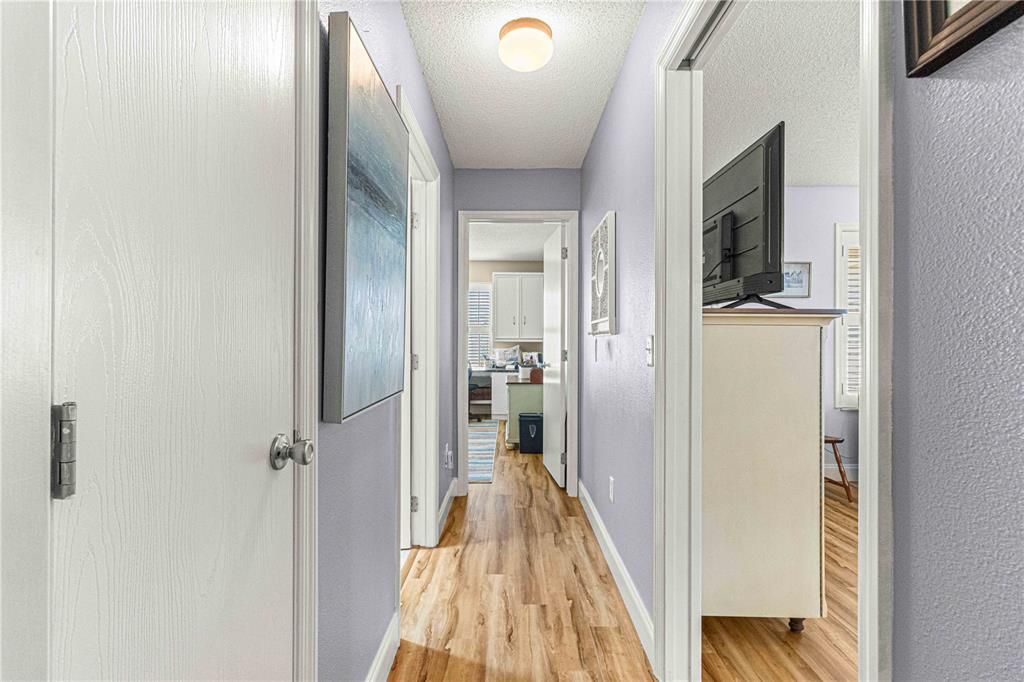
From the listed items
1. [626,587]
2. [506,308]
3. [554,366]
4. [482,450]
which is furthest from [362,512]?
[506,308]

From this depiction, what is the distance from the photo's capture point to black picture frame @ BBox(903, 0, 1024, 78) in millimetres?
513

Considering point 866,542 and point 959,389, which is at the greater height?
point 959,389

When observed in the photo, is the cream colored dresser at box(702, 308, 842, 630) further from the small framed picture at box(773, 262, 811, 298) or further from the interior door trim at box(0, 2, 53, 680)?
the small framed picture at box(773, 262, 811, 298)

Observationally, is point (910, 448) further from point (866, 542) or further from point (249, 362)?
point (249, 362)

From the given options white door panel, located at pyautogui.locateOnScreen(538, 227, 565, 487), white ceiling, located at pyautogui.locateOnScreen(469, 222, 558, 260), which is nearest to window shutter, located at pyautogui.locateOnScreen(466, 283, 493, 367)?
white ceiling, located at pyautogui.locateOnScreen(469, 222, 558, 260)

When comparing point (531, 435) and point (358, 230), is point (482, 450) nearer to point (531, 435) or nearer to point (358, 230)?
point (531, 435)

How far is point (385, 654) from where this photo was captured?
1772mm

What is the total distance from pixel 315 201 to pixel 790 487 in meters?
Result: 1.85

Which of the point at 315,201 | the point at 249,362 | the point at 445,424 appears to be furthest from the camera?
the point at 445,424

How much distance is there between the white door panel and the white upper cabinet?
3.34 metres

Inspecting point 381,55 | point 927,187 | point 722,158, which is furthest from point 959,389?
point 722,158

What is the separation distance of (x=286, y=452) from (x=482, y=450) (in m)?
4.58

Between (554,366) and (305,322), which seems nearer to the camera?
(305,322)

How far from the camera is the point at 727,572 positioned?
1970mm
